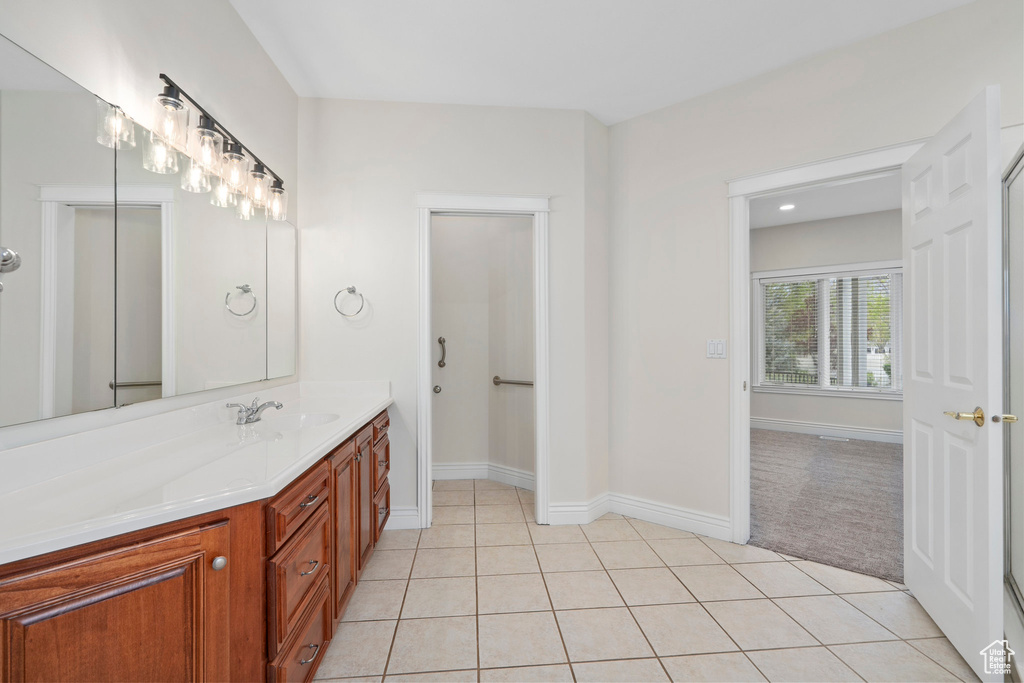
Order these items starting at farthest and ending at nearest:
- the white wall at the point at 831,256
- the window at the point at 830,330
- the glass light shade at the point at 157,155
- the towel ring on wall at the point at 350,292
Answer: the window at the point at 830,330 < the white wall at the point at 831,256 < the towel ring on wall at the point at 350,292 < the glass light shade at the point at 157,155

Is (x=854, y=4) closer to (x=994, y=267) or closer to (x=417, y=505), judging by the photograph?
(x=994, y=267)

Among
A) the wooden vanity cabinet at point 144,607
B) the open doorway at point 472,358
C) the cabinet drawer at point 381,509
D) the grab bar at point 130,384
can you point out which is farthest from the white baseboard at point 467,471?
the wooden vanity cabinet at point 144,607

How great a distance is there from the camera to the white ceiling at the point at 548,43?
2.04m

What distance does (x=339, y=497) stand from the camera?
1695 millimetres

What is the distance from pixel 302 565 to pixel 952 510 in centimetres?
234

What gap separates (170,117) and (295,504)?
1.43 metres

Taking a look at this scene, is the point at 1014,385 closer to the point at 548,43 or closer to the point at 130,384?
the point at 548,43

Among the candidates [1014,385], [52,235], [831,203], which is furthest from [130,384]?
[831,203]

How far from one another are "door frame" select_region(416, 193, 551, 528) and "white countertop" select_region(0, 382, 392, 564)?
967mm

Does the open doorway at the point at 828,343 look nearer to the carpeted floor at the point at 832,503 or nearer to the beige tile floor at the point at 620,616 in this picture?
the carpeted floor at the point at 832,503

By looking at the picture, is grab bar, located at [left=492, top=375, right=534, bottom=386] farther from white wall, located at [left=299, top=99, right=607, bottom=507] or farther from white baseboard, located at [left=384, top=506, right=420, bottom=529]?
white baseboard, located at [left=384, top=506, right=420, bottom=529]

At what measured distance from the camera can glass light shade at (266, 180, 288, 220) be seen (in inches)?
89.5

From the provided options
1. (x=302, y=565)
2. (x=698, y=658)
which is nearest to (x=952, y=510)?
(x=698, y=658)

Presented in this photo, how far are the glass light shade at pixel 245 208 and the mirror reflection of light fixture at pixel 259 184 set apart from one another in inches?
1.0
